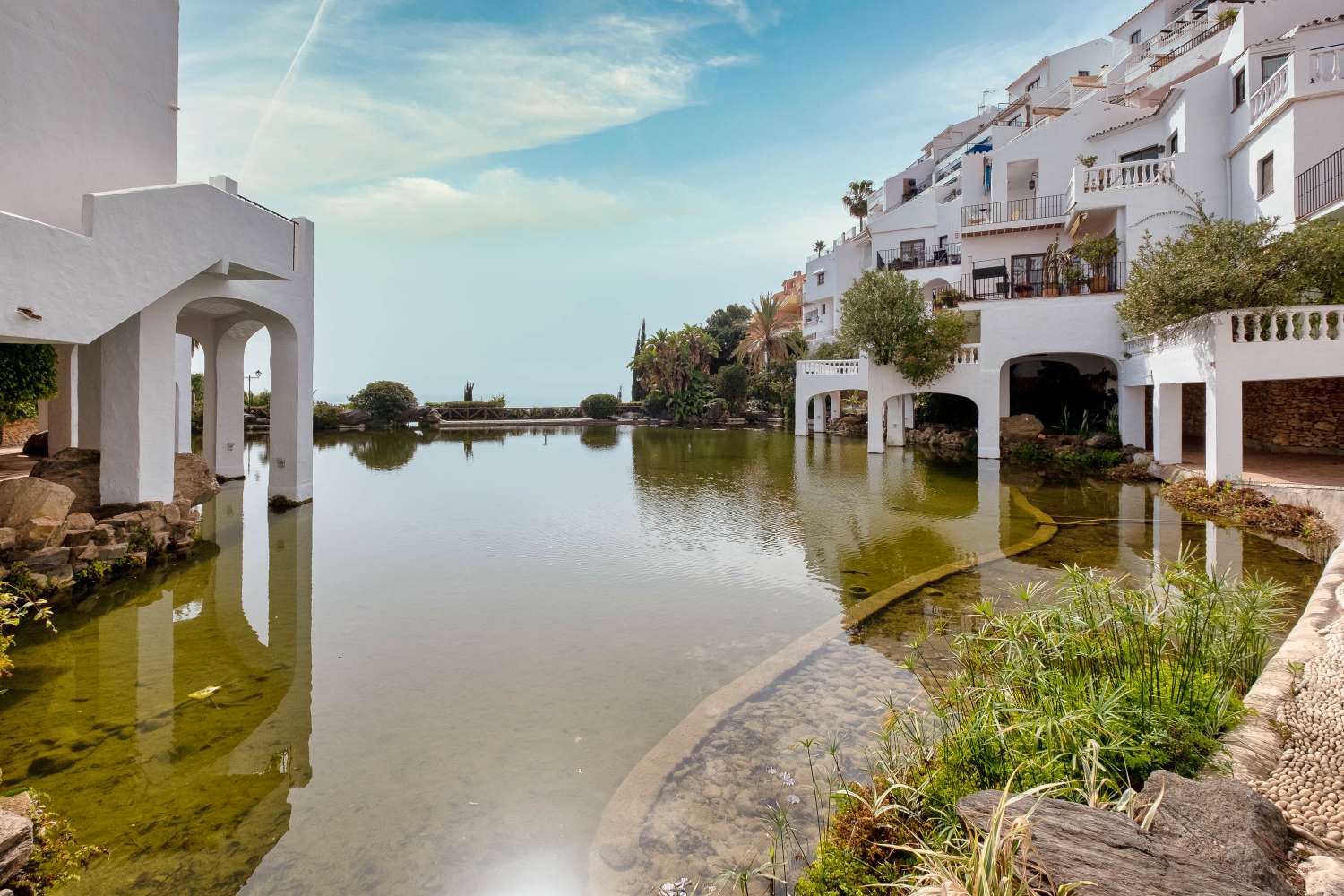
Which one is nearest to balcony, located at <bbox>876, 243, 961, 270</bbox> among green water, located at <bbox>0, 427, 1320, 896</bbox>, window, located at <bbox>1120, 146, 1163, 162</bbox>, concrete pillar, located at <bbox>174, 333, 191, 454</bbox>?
window, located at <bbox>1120, 146, 1163, 162</bbox>

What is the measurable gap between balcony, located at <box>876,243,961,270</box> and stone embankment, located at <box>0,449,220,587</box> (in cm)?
2881

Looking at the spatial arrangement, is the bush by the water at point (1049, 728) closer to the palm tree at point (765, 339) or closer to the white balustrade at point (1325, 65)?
the white balustrade at point (1325, 65)

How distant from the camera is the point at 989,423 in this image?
71.8 feet

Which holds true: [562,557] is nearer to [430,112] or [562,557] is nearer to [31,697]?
[31,697]

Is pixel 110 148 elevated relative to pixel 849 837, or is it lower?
elevated

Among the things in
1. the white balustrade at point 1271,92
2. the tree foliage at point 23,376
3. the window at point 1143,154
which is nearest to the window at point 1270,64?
the white balustrade at point 1271,92

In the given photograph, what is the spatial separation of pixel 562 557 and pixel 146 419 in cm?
645

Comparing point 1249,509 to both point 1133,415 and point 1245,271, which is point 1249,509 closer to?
point 1245,271

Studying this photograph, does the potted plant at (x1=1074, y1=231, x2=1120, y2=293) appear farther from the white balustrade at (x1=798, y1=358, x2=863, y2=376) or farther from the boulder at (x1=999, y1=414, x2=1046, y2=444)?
the white balustrade at (x1=798, y1=358, x2=863, y2=376)

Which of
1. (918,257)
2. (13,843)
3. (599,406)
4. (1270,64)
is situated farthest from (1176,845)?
(599,406)

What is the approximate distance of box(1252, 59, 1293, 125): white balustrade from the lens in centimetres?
1639

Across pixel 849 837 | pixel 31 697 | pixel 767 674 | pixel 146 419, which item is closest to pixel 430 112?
pixel 146 419

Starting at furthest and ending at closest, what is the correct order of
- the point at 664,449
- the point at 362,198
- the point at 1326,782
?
the point at 664,449, the point at 362,198, the point at 1326,782

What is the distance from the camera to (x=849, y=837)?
3357mm
